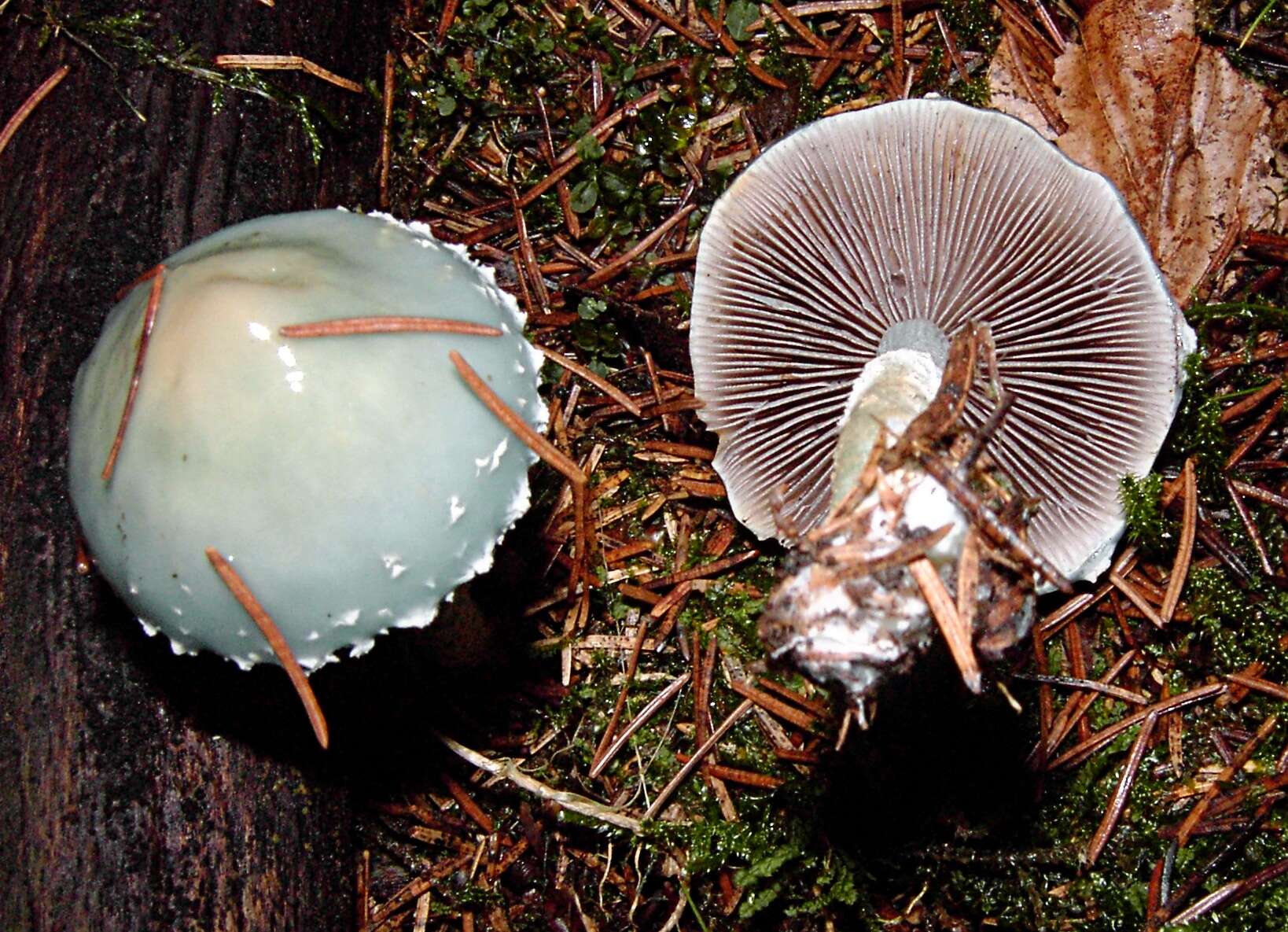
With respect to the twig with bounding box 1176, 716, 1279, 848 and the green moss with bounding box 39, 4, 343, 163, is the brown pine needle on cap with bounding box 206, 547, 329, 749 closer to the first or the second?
the green moss with bounding box 39, 4, 343, 163

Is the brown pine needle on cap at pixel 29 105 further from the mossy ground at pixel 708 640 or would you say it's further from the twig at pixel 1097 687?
the twig at pixel 1097 687

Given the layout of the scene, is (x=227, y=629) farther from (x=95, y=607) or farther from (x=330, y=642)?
(x=95, y=607)

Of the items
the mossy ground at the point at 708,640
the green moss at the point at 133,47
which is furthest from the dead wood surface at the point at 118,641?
the mossy ground at the point at 708,640

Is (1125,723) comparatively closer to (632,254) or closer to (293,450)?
(632,254)

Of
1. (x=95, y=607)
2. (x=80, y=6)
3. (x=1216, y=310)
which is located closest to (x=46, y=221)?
(x=80, y=6)

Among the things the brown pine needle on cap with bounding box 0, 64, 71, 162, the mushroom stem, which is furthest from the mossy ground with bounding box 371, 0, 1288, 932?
the brown pine needle on cap with bounding box 0, 64, 71, 162
